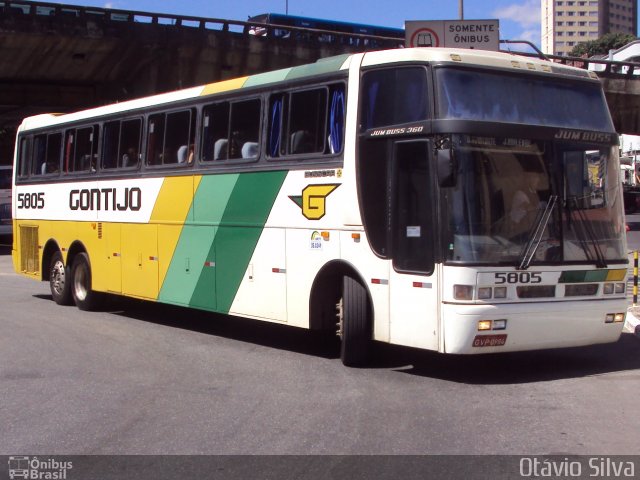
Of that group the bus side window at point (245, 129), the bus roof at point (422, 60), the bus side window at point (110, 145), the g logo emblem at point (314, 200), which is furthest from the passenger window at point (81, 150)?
the g logo emblem at point (314, 200)

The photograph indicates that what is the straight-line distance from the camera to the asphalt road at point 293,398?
6262 mm

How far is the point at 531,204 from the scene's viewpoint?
8.20 m

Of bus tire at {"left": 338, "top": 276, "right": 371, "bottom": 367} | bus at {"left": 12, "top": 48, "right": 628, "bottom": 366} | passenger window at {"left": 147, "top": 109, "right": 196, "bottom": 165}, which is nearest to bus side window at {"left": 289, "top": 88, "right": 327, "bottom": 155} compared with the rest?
bus at {"left": 12, "top": 48, "right": 628, "bottom": 366}

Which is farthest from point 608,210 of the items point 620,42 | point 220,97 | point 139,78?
point 620,42

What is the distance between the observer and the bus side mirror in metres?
7.72

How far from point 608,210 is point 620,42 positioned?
472 ft

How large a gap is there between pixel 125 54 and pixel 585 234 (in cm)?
2746

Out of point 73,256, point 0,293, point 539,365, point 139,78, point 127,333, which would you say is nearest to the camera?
point 539,365

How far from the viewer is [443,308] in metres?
7.94

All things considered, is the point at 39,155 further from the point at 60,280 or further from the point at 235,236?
the point at 235,236

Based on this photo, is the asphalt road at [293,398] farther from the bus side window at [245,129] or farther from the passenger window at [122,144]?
the passenger window at [122,144]

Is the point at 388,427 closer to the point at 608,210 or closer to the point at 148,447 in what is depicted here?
the point at 148,447

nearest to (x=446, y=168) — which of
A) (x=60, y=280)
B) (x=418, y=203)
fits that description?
(x=418, y=203)

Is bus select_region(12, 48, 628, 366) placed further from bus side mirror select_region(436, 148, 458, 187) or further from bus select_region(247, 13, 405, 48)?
bus select_region(247, 13, 405, 48)
